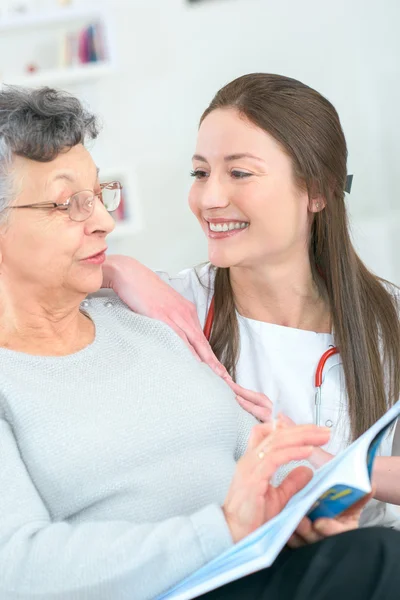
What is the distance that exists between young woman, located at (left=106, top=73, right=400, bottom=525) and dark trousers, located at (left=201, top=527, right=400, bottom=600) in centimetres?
70

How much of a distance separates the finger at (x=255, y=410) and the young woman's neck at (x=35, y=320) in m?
0.39

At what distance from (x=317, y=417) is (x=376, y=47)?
249cm

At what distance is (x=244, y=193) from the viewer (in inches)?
83.9

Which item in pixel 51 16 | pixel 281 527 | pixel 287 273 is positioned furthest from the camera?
pixel 51 16

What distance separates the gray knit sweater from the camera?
1362mm

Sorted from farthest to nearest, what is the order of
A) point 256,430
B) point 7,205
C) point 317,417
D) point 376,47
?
point 376,47
point 317,417
point 7,205
point 256,430

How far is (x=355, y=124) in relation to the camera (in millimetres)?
4105

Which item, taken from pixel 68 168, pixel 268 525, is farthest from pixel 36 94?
pixel 268 525

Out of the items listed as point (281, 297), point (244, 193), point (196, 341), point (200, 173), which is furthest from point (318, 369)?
point (200, 173)

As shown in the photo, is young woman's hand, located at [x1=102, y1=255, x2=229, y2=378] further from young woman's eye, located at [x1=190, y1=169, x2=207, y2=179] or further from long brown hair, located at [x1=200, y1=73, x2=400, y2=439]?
young woman's eye, located at [x1=190, y1=169, x2=207, y2=179]

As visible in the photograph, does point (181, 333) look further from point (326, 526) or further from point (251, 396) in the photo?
point (326, 526)

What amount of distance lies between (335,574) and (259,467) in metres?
0.20

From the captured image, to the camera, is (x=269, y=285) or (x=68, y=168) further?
(x=269, y=285)

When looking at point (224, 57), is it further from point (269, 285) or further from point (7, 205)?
point (7, 205)
